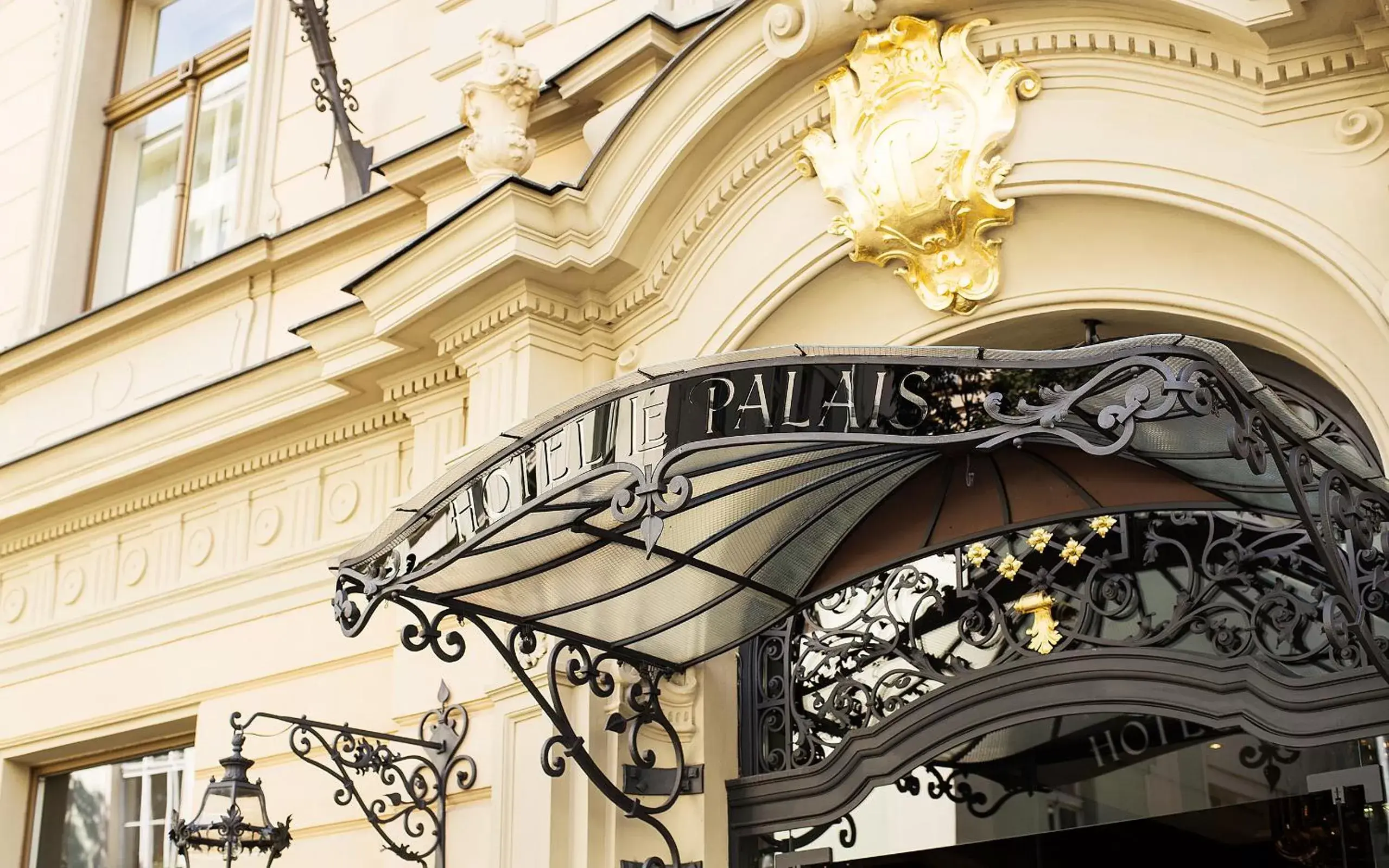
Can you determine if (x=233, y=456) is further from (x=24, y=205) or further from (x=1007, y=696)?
(x=1007, y=696)

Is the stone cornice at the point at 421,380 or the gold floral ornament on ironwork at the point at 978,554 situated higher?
the stone cornice at the point at 421,380

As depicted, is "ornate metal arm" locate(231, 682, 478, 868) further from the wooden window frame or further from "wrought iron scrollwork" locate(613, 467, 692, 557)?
"wrought iron scrollwork" locate(613, 467, 692, 557)

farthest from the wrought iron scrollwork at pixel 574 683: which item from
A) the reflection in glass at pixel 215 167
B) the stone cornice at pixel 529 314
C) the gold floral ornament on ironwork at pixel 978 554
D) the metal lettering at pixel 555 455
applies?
the reflection in glass at pixel 215 167

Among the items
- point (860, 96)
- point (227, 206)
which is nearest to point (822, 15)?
point (860, 96)

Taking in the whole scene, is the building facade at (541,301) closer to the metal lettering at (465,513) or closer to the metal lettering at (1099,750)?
the metal lettering at (1099,750)

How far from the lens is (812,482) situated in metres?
5.24

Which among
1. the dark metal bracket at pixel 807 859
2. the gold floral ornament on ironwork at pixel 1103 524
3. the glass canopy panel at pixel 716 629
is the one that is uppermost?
the gold floral ornament on ironwork at pixel 1103 524

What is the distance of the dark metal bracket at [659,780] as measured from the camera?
222 inches

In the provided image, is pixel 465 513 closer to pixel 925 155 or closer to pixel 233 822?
pixel 233 822

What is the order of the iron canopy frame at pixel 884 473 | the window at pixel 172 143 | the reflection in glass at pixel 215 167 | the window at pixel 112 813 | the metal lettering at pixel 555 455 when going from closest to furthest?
1. the iron canopy frame at pixel 884 473
2. the metal lettering at pixel 555 455
3. the window at pixel 112 813
4. the reflection in glass at pixel 215 167
5. the window at pixel 172 143

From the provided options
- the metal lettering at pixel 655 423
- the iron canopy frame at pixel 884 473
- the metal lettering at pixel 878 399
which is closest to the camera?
the iron canopy frame at pixel 884 473

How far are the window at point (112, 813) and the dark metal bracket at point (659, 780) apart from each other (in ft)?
8.96

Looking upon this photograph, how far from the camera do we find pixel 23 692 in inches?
326

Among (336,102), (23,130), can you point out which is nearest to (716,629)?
(336,102)
